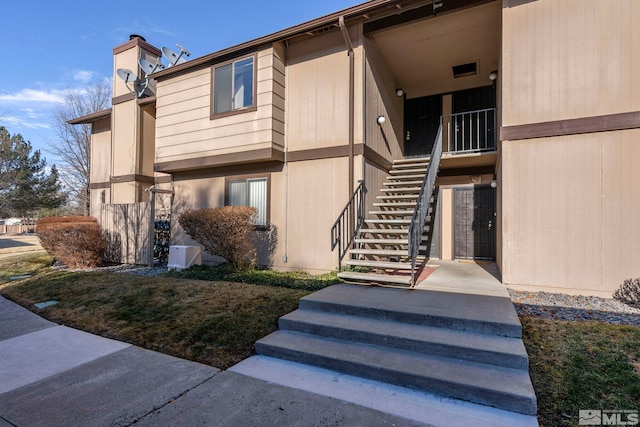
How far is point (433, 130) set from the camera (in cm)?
961

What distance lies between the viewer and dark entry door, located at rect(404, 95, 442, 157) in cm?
965

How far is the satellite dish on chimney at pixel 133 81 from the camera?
11.4 meters

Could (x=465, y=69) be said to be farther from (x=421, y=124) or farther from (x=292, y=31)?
(x=292, y=31)

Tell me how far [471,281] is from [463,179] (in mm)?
4145

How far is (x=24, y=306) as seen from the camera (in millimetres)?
5586

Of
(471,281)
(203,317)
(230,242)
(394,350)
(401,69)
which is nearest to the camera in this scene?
(394,350)

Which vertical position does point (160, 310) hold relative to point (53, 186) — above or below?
below

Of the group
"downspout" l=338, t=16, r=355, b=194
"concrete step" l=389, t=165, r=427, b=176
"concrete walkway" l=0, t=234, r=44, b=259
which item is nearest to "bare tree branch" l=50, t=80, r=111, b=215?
"concrete walkway" l=0, t=234, r=44, b=259

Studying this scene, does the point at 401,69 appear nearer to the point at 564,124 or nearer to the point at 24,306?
the point at 564,124

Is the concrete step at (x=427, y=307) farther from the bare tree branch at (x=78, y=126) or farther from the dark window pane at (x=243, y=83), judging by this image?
the bare tree branch at (x=78, y=126)

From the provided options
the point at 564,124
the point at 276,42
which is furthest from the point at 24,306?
the point at 564,124

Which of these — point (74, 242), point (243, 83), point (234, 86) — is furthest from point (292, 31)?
point (74, 242)

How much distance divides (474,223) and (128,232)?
31.6 feet

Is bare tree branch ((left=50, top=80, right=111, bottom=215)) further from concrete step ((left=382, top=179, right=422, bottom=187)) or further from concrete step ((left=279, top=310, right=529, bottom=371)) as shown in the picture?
concrete step ((left=279, top=310, right=529, bottom=371))
